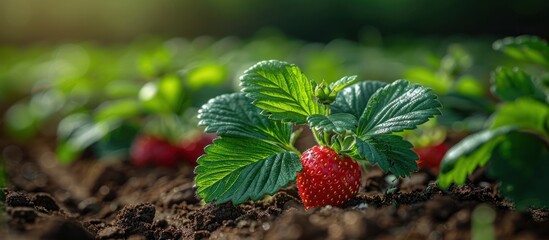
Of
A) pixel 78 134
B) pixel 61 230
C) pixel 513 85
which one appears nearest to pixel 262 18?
pixel 78 134

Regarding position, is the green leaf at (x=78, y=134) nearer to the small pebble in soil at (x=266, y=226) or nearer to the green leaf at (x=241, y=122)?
the green leaf at (x=241, y=122)

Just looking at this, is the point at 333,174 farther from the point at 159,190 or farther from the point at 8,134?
the point at 8,134

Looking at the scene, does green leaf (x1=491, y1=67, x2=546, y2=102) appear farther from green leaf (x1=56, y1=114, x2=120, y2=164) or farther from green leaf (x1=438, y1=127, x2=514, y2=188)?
green leaf (x1=56, y1=114, x2=120, y2=164)

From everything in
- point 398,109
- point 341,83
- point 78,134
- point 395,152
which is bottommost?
point 395,152

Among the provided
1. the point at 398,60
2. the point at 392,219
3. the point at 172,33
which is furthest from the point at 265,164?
the point at 172,33

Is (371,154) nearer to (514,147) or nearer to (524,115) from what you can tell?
(514,147)

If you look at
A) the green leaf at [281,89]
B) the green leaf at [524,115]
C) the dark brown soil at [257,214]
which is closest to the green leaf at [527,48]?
the green leaf at [524,115]
